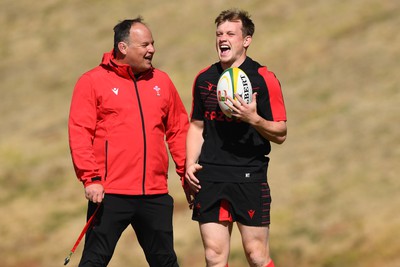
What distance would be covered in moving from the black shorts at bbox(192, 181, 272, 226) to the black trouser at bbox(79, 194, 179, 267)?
385mm

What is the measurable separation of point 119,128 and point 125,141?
124 millimetres

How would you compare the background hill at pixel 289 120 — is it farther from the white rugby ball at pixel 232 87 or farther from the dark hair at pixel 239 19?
the white rugby ball at pixel 232 87

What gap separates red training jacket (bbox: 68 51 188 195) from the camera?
30.7 ft

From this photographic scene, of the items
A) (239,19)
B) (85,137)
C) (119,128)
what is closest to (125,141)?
(119,128)

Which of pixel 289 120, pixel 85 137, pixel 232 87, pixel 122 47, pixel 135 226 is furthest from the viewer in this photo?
pixel 289 120

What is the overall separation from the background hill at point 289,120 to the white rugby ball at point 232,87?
964 cm

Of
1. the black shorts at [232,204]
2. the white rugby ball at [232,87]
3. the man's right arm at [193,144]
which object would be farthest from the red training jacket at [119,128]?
the white rugby ball at [232,87]

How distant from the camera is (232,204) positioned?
939 centimetres

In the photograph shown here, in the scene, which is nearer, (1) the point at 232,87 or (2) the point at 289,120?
(1) the point at 232,87

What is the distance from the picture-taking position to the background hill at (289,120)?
19516 millimetres

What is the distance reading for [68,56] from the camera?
32.2 m

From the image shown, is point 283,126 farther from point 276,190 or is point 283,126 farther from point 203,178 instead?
point 276,190

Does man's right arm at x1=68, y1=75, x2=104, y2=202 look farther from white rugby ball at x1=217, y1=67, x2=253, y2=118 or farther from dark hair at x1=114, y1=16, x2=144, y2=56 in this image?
white rugby ball at x1=217, y1=67, x2=253, y2=118

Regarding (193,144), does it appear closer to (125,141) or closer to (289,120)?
(125,141)
